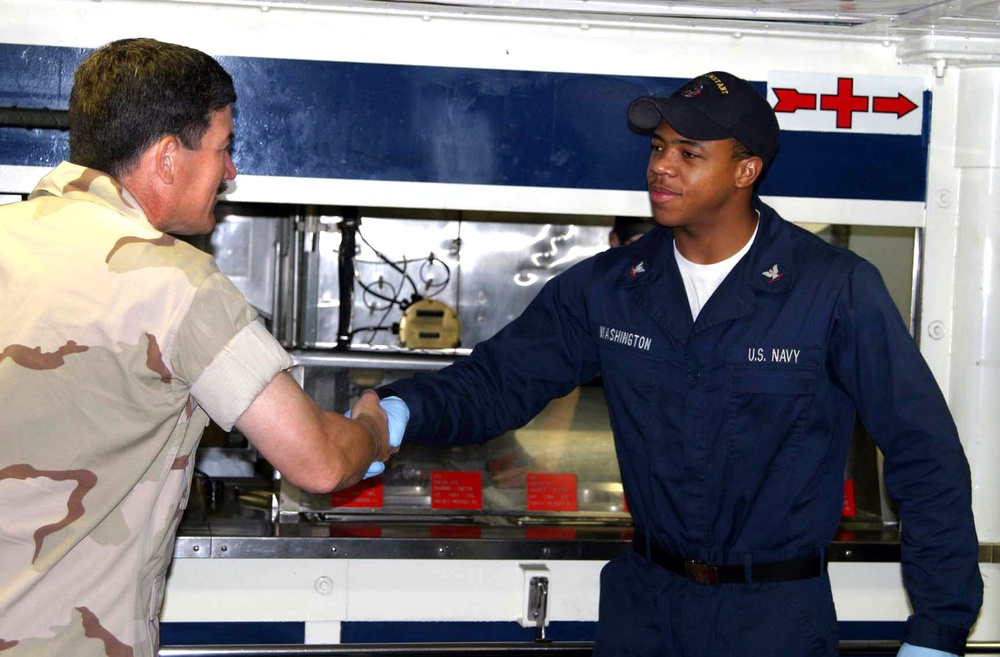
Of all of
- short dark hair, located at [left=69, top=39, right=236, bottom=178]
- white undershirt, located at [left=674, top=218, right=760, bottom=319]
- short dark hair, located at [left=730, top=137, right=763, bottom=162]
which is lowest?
white undershirt, located at [left=674, top=218, right=760, bottom=319]

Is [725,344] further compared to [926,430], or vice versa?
[725,344]

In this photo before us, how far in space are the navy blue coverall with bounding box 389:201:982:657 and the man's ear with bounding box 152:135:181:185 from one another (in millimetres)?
907

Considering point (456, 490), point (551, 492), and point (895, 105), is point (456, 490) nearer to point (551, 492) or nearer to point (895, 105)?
point (551, 492)

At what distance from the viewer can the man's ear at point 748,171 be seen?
261 centimetres

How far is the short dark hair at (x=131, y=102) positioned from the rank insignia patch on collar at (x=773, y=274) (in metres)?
1.26

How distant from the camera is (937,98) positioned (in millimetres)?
3184

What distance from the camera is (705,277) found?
8.58 ft

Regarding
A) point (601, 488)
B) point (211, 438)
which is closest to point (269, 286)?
point (211, 438)

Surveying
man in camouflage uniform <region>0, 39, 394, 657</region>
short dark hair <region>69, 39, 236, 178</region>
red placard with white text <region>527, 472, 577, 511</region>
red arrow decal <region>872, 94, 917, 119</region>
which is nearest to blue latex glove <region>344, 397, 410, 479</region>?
man in camouflage uniform <region>0, 39, 394, 657</region>

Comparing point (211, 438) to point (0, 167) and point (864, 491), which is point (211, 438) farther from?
point (864, 491)

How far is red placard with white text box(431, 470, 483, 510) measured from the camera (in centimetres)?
349

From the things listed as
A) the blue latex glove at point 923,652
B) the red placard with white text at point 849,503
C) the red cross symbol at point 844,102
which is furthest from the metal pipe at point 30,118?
the red placard with white text at point 849,503

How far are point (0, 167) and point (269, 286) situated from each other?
183 centimetres

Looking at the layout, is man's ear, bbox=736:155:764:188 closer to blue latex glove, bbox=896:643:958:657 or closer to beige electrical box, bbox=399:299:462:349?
blue latex glove, bbox=896:643:958:657
